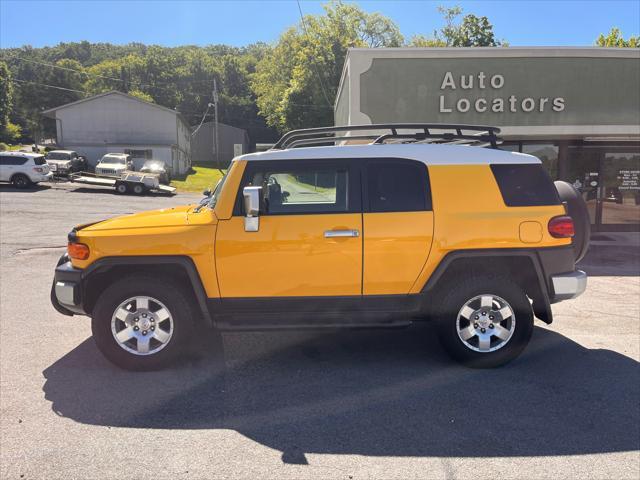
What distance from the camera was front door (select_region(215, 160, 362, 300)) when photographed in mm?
4281

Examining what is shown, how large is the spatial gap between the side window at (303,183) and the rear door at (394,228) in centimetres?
21

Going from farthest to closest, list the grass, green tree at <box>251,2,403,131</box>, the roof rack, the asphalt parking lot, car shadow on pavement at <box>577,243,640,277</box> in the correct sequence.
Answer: green tree at <box>251,2,403,131</box>, the grass, car shadow on pavement at <box>577,243,640,277</box>, the roof rack, the asphalt parking lot

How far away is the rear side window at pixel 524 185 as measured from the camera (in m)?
4.43

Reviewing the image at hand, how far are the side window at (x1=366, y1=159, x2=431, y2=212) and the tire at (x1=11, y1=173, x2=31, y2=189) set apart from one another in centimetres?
2513

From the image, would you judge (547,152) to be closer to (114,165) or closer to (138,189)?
(138,189)

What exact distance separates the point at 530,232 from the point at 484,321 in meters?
0.87

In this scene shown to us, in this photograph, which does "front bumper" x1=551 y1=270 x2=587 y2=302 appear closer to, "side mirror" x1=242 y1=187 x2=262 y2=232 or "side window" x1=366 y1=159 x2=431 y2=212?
"side window" x1=366 y1=159 x2=431 y2=212

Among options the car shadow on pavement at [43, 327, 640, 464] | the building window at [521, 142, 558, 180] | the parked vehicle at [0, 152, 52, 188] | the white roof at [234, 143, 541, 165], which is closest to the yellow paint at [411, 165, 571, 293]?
the white roof at [234, 143, 541, 165]

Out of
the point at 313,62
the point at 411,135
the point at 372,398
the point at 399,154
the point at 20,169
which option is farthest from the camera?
the point at 313,62

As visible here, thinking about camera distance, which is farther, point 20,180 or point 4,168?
point 20,180

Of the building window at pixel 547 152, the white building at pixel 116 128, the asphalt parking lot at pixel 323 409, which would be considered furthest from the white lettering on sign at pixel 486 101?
the white building at pixel 116 128

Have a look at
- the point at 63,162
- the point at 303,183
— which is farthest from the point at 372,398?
the point at 63,162

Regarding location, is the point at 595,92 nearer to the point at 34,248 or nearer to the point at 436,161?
the point at 436,161

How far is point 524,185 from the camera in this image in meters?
4.46
